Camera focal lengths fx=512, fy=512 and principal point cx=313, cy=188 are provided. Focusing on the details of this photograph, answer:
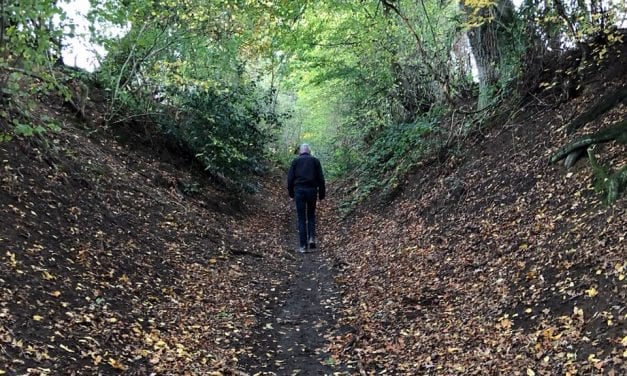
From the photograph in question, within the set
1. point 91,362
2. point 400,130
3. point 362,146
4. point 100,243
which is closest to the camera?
point 91,362

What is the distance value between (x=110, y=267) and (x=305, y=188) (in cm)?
547

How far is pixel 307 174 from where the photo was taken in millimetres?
11398

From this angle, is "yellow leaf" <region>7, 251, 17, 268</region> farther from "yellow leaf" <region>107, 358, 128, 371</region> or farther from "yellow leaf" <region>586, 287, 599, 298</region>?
"yellow leaf" <region>586, 287, 599, 298</region>

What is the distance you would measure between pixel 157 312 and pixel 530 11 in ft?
30.0

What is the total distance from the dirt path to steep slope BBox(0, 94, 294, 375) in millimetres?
244

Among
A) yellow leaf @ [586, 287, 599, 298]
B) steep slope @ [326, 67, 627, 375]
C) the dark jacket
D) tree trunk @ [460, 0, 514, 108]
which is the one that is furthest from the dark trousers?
yellow leaf @ [586, 287, 599, 298]

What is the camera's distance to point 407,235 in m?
9.79

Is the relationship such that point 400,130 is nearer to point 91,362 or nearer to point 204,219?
point 204,219

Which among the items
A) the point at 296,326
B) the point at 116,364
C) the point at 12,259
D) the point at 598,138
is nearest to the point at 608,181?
the point at 598,138

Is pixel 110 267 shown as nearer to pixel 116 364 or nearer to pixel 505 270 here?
pixel 116 364

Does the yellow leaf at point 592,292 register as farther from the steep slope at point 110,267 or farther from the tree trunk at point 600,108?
the tree trunk at point 600,108

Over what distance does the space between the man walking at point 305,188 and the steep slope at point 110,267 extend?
0.79 meters

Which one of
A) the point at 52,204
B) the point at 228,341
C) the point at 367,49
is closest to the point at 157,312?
the point at 228,341

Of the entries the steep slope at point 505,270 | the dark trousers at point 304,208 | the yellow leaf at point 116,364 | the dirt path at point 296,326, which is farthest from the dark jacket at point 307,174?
the yellow leaf at point 116,364
